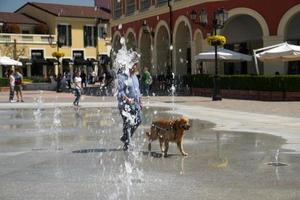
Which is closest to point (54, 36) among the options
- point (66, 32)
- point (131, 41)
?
point (66, 32)

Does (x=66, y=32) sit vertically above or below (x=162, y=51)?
above

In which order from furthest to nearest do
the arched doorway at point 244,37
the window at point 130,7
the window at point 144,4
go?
1. the window at point 130,7
2. the window at point 144,4
3. the arched doorway at point 244,37

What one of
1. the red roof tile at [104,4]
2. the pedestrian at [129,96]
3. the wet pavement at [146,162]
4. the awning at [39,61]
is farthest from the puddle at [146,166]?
the awning at [39,61]

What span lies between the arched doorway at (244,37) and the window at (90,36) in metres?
36.0

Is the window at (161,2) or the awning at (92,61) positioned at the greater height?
the window at (161,2)

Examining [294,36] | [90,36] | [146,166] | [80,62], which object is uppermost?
[90,36]

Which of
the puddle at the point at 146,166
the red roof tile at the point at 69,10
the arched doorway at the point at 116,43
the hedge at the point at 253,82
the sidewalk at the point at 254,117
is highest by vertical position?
the red roof tile at the point at 69,10

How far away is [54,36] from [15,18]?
5310mm

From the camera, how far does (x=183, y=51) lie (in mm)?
42125

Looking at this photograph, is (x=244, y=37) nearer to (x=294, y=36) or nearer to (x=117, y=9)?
(x=294, y=36)

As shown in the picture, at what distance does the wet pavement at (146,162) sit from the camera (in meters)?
7.43

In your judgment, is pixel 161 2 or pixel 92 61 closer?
pixel 161 2

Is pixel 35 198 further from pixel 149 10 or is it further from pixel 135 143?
pixel 149 10

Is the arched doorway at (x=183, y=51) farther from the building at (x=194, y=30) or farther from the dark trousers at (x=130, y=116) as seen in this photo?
the dark trousers at (x=130, y=116)
